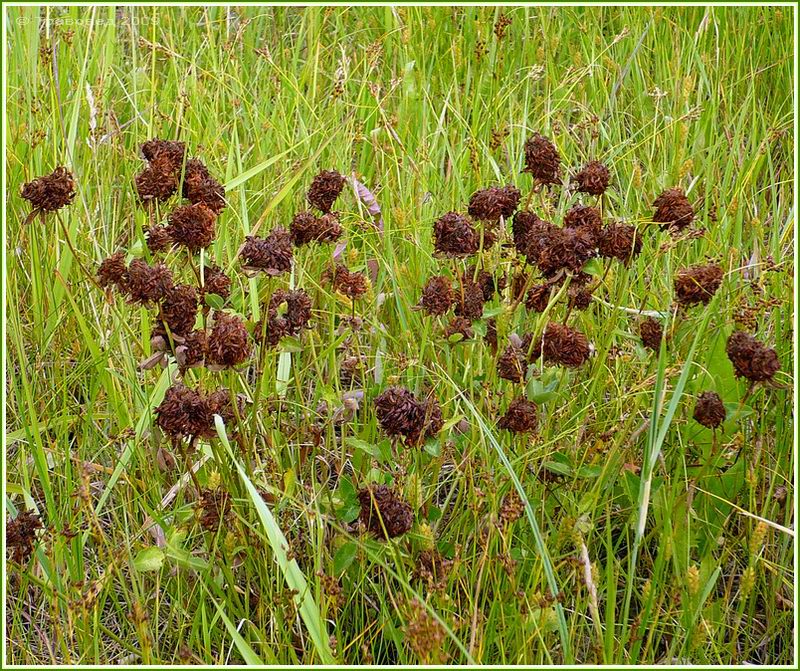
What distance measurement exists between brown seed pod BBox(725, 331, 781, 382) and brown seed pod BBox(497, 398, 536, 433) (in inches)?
14.4

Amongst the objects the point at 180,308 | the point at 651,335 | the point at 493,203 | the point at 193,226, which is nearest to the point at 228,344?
the point at 180,308

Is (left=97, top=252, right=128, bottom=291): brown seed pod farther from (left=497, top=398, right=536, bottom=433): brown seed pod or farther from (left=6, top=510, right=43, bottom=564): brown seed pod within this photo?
(left=497, top=398, right=536, bottom=433): brown seed pod

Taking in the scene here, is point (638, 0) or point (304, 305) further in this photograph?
point (638, 0)

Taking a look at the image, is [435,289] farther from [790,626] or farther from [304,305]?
[790,626]

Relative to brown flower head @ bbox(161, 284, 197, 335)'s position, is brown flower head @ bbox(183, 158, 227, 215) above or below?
above

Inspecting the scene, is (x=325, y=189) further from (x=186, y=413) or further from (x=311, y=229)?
(x=186, y=413)

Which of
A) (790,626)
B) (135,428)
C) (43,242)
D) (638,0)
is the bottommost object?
(790,626)

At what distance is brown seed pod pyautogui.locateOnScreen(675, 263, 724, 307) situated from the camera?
1.69 m

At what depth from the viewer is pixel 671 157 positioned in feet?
9.42

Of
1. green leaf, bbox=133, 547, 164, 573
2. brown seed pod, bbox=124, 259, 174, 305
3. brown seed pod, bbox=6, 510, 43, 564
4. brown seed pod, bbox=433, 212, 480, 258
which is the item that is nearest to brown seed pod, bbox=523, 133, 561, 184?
brown seed pod, bbox=433, 212, 480, 258

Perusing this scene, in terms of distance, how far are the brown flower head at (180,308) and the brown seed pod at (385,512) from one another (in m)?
0.42

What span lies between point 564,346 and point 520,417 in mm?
156

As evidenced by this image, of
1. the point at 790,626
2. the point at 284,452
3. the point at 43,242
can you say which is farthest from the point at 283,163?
the point at 790,626

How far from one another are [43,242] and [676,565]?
1852 millimetres
